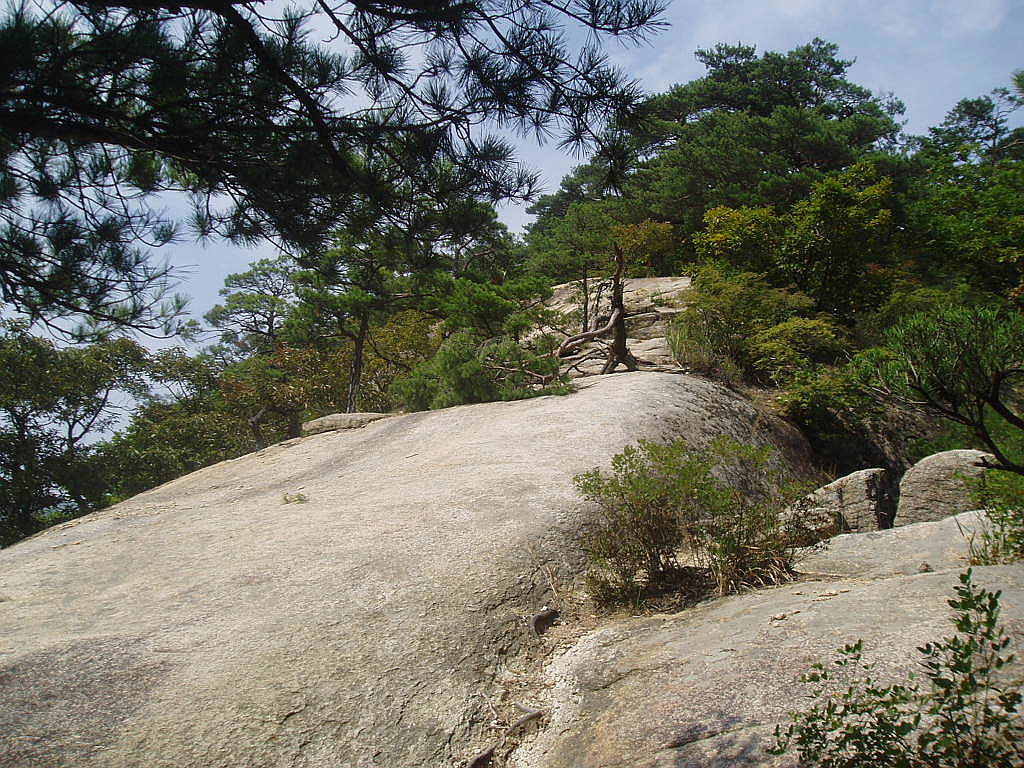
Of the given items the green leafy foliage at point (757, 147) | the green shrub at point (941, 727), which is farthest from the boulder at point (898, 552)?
the green leafy foliage at point (757, 147)

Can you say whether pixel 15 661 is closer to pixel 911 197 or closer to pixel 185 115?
pixel 185 115

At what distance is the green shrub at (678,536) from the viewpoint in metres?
3.62

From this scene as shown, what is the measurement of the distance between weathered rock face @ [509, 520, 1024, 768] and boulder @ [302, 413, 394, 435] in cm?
678

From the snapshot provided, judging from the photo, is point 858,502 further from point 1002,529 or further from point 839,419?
point 839,419

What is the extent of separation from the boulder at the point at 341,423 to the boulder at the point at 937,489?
679 cm

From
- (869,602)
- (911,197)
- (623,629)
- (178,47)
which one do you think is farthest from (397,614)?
(911,197)

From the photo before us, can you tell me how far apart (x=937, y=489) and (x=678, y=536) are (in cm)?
253

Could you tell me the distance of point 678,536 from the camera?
12.5 feet

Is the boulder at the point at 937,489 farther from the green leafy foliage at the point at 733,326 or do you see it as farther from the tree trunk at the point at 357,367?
the tree trunk at the point at 357,367

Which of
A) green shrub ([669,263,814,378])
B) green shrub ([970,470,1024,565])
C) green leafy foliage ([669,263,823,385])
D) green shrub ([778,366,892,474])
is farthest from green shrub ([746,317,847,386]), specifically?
green shrub ([970,470,1024,565])

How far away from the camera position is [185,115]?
2887mm

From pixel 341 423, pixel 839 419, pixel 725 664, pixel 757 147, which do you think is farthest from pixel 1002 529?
pixel 757 147

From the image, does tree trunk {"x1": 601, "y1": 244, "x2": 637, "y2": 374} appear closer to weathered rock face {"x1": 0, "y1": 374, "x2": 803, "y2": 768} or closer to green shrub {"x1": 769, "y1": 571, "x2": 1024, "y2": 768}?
weathered rock face {"x1": 0, "y1": 374, "x2": 803, "y2": 768}

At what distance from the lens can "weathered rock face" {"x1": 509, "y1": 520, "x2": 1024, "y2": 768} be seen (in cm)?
208
